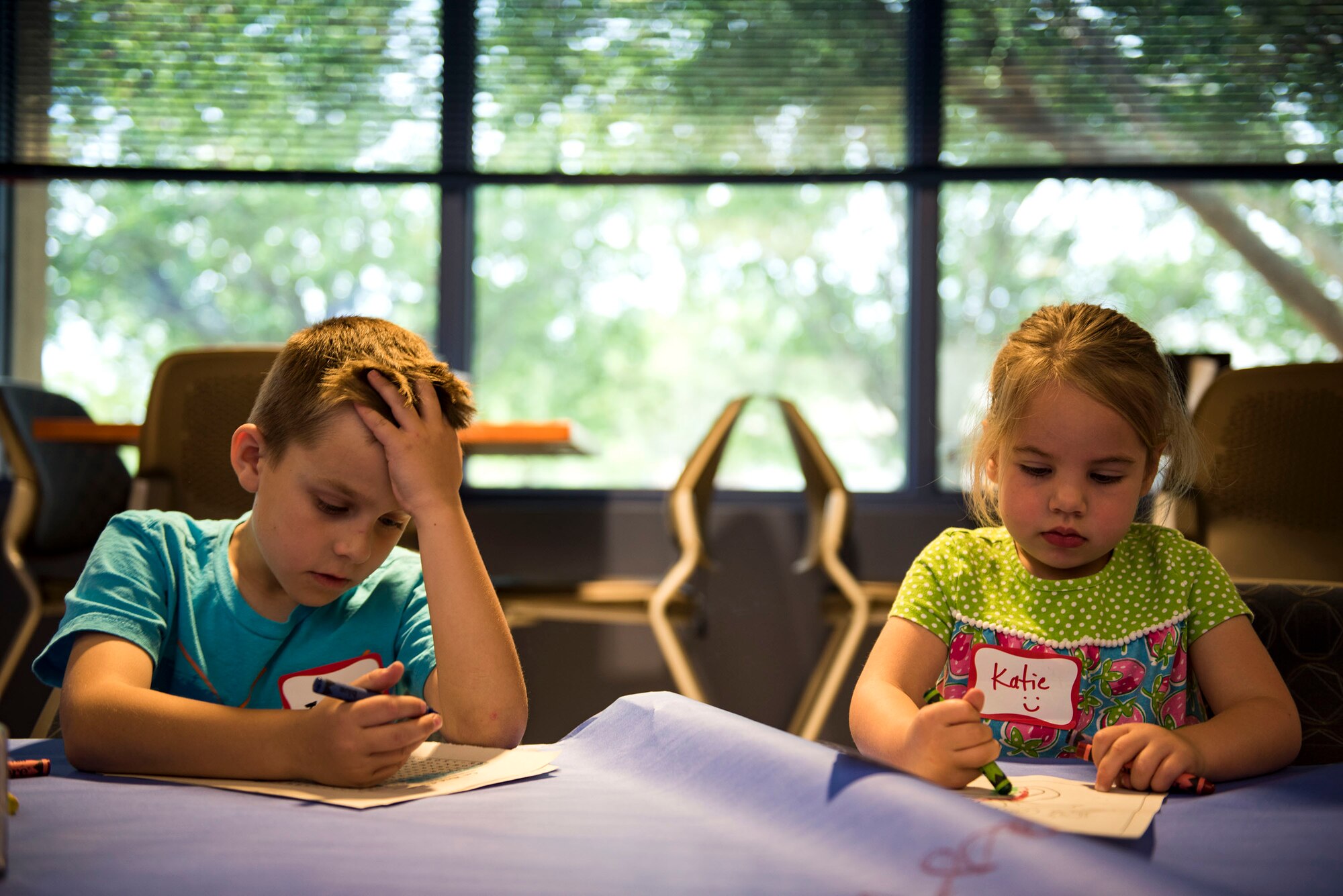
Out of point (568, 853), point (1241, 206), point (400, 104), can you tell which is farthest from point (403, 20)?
point (568, 853)

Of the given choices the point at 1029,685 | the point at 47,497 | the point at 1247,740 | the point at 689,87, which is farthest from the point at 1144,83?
the point at 47,497

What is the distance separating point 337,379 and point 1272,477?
144cm

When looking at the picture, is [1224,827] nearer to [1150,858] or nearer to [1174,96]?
[1150,858]

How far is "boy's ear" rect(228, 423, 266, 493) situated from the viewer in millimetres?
1096

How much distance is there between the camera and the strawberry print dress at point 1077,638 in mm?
1116

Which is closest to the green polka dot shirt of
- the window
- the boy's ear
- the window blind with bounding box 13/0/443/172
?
the boy's ear

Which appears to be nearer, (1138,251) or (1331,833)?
(1331,833)

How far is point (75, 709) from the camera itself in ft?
2.81

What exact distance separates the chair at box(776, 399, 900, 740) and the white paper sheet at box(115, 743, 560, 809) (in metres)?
1.51

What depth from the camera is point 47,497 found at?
2.48 m

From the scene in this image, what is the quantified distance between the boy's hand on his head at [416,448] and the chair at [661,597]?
1.30m

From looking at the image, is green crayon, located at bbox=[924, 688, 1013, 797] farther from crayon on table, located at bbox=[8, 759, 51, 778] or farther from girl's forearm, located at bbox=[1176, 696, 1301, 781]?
crayon on table, located at bbox=[8, 759, 51, 778]

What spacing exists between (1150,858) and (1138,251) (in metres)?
3.15

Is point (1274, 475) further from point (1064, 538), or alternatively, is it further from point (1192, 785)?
point (1192, 785)
